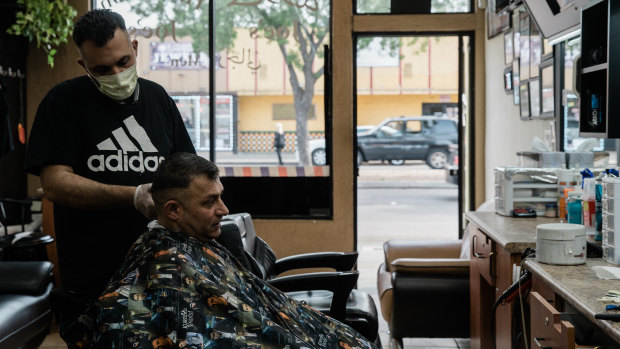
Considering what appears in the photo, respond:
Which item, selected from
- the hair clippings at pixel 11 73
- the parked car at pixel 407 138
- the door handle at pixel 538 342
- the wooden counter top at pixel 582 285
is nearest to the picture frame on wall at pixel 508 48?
the wooden counter top at pixel 582 285

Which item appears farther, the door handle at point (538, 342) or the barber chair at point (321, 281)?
the barber chair at point (321, 281)

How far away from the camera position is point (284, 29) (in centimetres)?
516

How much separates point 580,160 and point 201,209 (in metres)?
1.85

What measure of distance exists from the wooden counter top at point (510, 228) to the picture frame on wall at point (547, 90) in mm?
838

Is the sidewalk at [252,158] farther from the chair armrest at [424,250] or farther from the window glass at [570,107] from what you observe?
the window glass at [570,107]

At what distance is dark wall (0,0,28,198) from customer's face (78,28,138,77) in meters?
3.28

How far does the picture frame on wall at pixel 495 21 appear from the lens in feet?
14.4

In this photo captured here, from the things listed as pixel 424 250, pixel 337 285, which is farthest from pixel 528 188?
pixel 424 250

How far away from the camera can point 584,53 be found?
256cm

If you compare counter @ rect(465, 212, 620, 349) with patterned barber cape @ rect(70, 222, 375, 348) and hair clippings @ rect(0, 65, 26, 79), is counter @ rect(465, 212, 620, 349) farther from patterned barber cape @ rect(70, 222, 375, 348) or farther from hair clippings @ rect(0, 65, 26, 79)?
hair clippings @ rect(0, 65, 26, 79)

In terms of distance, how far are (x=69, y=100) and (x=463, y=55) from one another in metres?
3.83

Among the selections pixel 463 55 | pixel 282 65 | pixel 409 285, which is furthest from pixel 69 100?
pixel 463 55

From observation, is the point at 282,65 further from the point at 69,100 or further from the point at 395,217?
the point at 395,217

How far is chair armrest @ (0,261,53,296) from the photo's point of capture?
3273 mm
